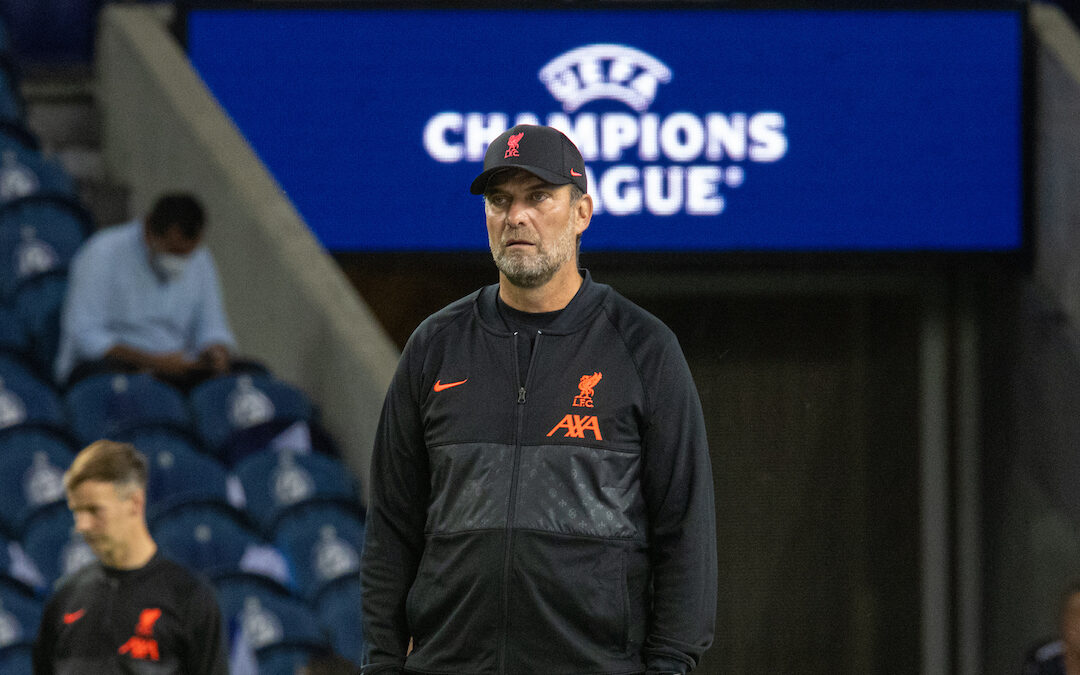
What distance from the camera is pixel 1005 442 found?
8.80 m

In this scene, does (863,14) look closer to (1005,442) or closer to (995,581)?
(1005,442)

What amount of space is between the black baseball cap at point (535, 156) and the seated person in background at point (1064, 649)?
257 centimetres

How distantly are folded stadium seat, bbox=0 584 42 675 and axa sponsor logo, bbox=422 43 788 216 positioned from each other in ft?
11.5

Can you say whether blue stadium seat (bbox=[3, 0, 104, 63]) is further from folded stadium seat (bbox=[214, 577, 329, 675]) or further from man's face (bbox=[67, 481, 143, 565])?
man's face (bbox=[67, 481, 143, 565])

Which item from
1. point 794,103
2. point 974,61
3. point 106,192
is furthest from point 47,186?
point 974,61

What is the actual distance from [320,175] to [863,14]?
9.57ft

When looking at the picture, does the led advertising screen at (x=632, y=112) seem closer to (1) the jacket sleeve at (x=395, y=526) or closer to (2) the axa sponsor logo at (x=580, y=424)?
(1) the jacket sleeve at (x=395, y=526)

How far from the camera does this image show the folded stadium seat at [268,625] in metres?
5.43

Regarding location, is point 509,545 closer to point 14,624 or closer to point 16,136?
point 14,624

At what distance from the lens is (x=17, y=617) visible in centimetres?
527

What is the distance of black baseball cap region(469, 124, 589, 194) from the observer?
8.20 ft

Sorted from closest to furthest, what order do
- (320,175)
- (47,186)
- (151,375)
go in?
(151,375) → (47,186) → (320,175)

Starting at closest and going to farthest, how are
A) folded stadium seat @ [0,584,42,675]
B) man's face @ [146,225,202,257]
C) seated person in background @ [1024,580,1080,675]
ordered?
seated person in background @ [1024,580,1080,675]
folded stadium seat @ [0,584,42,675]
man's face @ [146,225,202,257]

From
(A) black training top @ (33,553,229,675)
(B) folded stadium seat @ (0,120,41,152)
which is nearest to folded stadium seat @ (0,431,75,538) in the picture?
(A) black training top @ (33,553,229,675)
